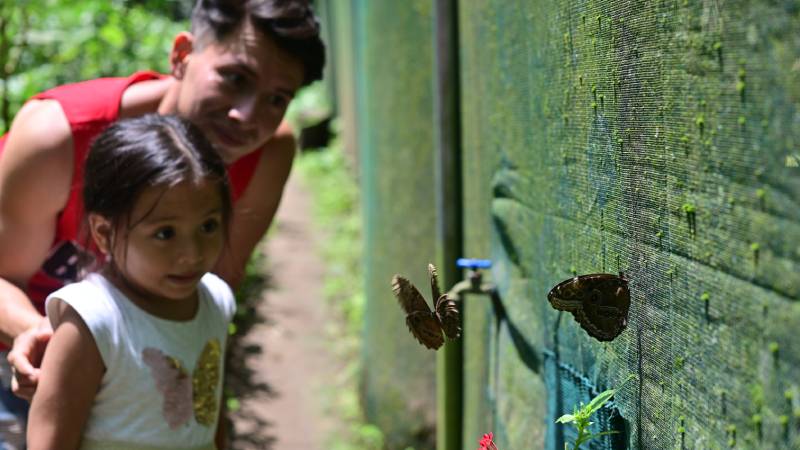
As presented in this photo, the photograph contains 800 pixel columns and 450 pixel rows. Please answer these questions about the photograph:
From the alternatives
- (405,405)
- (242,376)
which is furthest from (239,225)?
(242,376)

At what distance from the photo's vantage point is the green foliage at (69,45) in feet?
14.2

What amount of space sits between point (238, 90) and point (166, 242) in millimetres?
539

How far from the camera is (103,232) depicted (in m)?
2.42

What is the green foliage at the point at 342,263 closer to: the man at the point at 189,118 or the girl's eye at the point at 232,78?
the man at the point at 189,118

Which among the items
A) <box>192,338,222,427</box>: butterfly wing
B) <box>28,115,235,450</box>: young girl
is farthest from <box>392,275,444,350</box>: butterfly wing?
<box>192,338,222,427</box>: butterfly wing

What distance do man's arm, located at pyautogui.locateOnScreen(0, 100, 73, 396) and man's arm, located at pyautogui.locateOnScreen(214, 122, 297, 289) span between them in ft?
1.61

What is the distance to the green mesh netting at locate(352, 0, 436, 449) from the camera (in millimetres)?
4777

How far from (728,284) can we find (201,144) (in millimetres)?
1526

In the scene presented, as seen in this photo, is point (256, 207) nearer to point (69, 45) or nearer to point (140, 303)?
point (140, 303)

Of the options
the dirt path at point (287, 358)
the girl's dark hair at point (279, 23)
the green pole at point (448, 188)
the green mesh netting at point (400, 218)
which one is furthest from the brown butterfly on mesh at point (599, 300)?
the dirt path at point (287, 358)

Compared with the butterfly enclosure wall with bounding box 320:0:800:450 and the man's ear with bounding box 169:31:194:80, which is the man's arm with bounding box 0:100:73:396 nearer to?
the man's ear with bounding box 169:31:194:80

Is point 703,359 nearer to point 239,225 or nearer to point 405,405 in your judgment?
point 239,225

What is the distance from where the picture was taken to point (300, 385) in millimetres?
6633

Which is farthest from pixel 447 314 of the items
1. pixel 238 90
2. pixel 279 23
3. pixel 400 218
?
pixel 400 218
